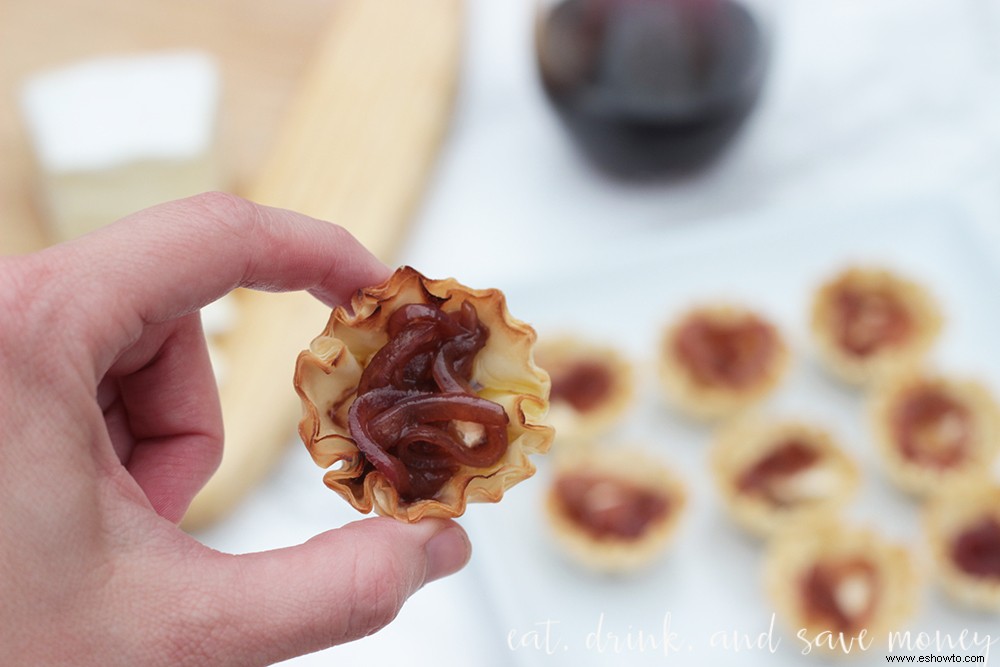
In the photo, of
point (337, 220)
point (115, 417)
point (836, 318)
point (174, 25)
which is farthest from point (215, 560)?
point (174, 25)

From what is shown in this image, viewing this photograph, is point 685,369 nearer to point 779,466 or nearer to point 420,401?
point 779,466

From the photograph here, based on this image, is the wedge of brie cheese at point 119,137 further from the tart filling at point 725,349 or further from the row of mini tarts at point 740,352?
the tart filling at point 725,349

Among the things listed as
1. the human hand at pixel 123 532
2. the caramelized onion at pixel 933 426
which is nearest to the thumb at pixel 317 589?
the human hand at pixel 123 532

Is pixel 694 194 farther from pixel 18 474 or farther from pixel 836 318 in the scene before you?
pixel 18 474

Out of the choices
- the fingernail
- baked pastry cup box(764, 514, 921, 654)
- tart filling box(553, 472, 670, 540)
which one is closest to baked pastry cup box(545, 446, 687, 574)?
tart filling box(553, 472, 670, 540)

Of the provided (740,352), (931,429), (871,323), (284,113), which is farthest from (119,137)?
(931,429)
